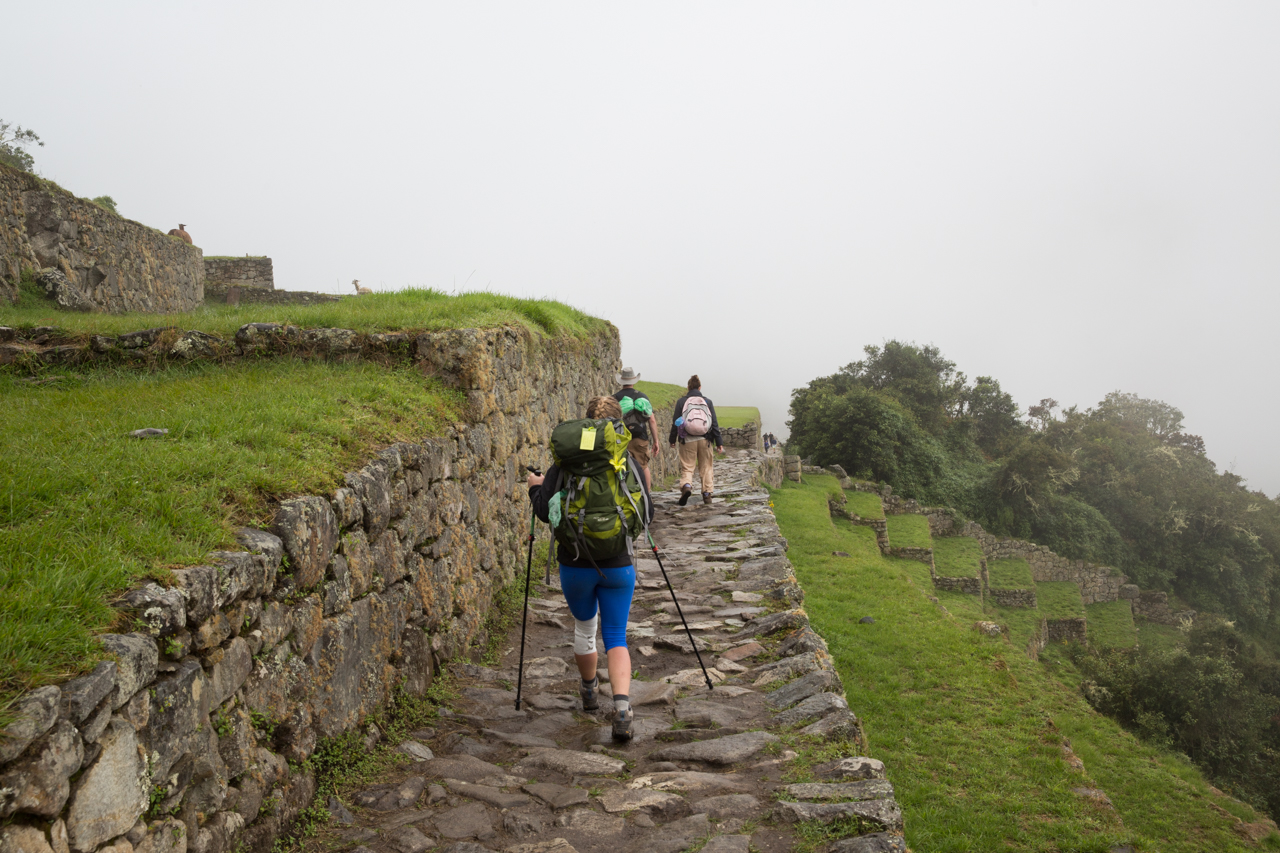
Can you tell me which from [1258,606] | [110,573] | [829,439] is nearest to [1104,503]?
[1258,606]

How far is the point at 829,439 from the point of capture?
40844 mm

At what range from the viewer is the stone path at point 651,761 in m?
3.54

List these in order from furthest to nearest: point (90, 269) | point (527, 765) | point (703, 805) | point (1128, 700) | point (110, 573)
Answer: point (1128, 700) → point (90, 269) → point (527, 765) → point (703, 805) → point (110, 573)

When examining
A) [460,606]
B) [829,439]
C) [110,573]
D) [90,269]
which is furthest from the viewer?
[829,439]

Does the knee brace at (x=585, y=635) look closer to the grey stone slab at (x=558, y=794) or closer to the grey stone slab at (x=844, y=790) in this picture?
the grey stone slab at (x=558, y=794)

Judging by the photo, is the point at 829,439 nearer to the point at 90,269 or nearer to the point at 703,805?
the point at 90,269

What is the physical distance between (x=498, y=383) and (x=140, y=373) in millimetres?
3130

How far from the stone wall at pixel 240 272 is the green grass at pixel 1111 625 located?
103ft

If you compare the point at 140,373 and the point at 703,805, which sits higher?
the point at 140,373

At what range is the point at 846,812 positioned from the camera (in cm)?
358

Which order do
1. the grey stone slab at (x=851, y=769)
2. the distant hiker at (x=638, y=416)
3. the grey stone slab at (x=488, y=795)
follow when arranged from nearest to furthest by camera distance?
the grey stone slab at (x=488, y=795) < the grey stone slab at (x=851, y=769) < the distant hiker at (x=638, y=416)

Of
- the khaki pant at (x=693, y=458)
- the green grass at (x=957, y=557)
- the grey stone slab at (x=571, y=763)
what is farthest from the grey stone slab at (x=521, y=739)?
the green grass at (x=957, y=557)

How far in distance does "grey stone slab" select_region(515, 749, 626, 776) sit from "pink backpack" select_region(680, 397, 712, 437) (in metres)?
7.02

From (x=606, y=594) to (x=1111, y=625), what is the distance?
36.3 m
